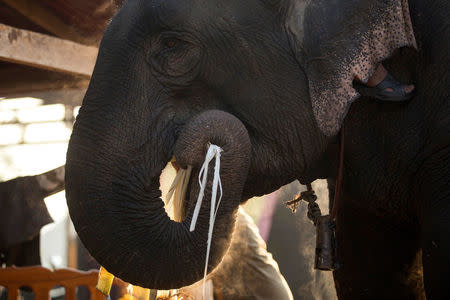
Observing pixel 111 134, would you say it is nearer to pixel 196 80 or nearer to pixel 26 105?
pixel 196 80

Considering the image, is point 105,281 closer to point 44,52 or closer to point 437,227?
point 437,227

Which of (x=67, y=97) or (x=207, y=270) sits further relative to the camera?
(x=67, y=97)

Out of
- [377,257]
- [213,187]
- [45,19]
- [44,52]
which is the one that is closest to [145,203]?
[213,187]

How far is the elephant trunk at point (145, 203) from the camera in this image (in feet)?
4.98

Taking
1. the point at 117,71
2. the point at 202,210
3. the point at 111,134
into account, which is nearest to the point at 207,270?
the point at 202,210

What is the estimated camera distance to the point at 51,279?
3.20 meters

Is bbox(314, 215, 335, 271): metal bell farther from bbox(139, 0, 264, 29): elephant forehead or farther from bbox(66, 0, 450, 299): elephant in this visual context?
bbox(139, 0, 264, 29): elephant forehead

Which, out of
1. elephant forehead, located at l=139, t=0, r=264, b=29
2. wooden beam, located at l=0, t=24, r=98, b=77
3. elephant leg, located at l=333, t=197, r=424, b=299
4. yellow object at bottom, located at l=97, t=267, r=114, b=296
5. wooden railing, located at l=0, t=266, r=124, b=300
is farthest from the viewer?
wooden beam, located at l=0, t=24, r=98, b=77

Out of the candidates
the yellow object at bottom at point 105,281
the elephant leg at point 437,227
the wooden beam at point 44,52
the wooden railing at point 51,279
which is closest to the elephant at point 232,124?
the elephant leg at point 437,227

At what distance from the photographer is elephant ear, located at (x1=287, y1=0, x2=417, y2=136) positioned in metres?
1.56

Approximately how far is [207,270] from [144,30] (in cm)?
68

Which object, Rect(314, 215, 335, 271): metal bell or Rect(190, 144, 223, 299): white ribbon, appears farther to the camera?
Rect(314, 215, 335, 271): metal bell

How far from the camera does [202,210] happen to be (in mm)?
1583

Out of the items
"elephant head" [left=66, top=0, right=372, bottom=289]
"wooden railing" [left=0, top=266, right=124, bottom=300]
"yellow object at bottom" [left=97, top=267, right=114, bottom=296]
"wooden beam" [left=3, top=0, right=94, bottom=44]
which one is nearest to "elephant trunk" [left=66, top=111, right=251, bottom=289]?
"elephant head" [left=66, top=0, right=372, bottom=289]
